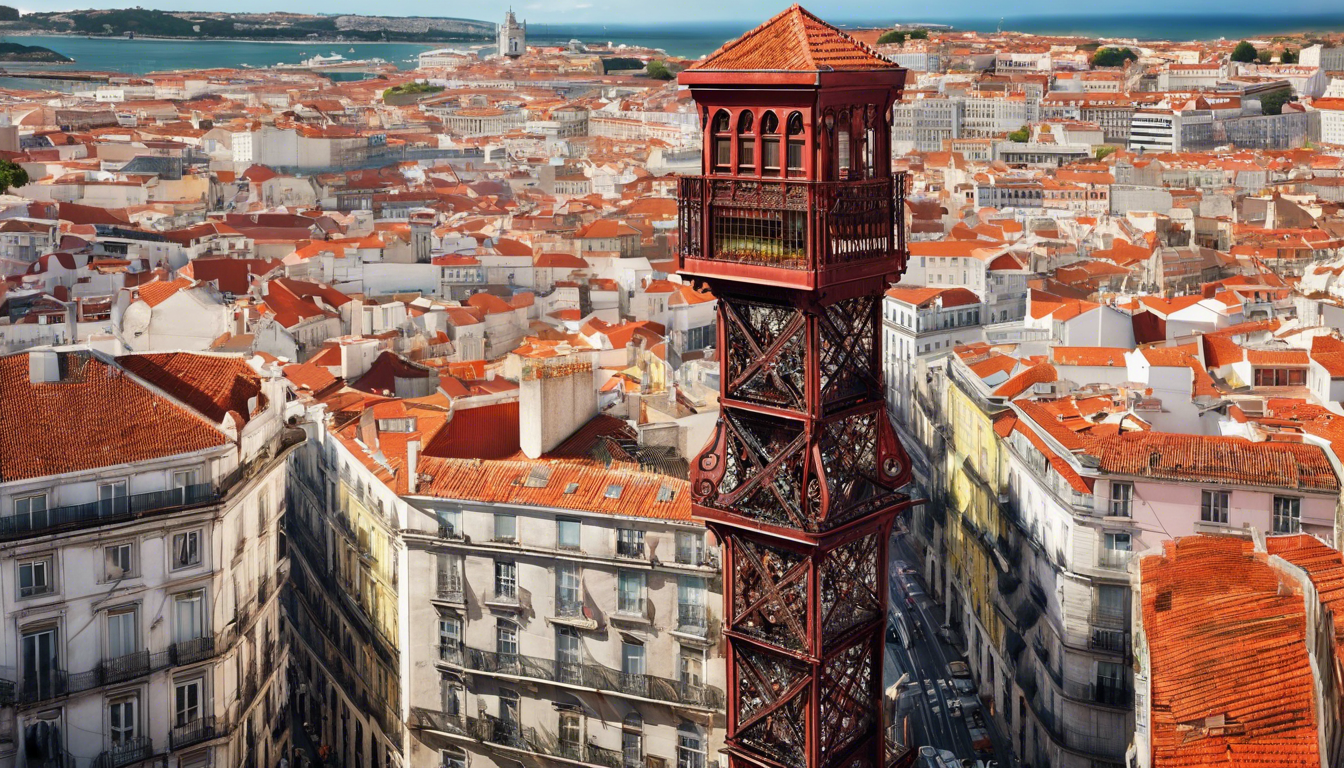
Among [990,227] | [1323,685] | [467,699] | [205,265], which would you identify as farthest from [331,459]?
[990,227]

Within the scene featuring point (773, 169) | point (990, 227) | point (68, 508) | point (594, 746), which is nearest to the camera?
point (773, 169)

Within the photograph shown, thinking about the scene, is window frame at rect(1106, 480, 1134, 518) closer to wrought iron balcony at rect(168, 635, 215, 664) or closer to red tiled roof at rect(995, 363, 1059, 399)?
red tiled roof at rect(995, 363, 1059, 399)

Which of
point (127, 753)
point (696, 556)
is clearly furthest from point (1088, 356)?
point (127, 753)

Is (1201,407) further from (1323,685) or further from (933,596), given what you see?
(1323,685)

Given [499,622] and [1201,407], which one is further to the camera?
[1201,407]

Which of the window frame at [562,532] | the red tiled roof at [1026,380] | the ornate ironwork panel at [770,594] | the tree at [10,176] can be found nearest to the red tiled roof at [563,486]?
the window frame at [562,532]

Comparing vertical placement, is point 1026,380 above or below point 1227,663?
below

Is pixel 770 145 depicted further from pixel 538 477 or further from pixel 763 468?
pixel 538 477
